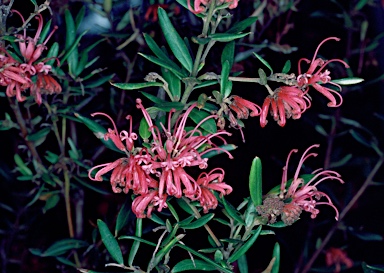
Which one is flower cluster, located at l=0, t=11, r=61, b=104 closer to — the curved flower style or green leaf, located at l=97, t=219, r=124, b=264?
green leaf, located at l=97, t=219, r=124, b=264

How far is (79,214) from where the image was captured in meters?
1.08

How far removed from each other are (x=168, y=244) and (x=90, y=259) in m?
0.37

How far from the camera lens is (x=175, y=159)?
73cm

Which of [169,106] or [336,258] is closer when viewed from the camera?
[169,106]

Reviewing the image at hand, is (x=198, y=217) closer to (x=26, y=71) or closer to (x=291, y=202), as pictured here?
(x=291, y=202)

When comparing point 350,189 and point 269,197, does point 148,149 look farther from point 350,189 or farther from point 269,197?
point 350,189

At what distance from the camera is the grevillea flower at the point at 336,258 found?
1.17m

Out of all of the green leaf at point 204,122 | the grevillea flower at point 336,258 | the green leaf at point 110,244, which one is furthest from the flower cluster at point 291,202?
the grevillea flower at point 336,258

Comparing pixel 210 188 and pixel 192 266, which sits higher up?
pixel 210 188

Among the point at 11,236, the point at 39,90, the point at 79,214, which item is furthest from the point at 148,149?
the point at 11,236

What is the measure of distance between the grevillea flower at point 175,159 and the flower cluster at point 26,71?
0.21 m

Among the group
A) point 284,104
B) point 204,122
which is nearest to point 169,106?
point 204,122

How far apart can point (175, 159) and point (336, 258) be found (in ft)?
2.08

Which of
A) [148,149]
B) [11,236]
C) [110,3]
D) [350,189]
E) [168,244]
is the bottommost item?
[11,236]
